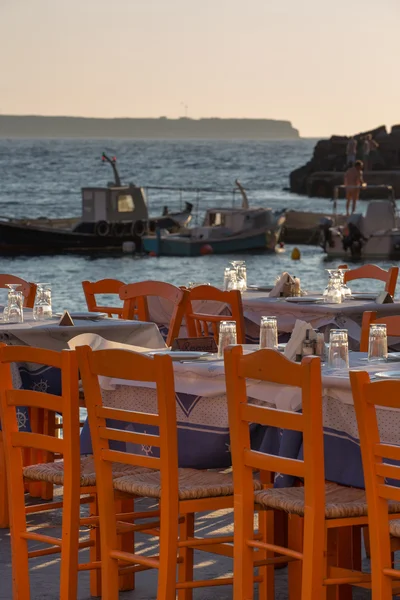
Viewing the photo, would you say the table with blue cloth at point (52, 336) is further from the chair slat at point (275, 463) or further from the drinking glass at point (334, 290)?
the chair slat at point (275, 463)

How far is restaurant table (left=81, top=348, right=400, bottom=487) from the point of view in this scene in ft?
13.3

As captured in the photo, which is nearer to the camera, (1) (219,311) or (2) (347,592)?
(2) (347,592)

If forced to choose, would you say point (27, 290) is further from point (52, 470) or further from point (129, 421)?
point (129, 421)

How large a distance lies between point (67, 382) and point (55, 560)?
3.83ft

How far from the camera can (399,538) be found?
3.67 meters

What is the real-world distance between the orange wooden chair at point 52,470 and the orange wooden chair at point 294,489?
1.43 ft

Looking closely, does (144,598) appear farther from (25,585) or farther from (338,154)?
(338,154)

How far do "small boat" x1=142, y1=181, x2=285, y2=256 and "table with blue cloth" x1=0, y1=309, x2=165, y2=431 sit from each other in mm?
33382

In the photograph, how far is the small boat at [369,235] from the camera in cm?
3222

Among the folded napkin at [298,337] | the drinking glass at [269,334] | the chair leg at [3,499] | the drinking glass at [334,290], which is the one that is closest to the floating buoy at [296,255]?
the drinking glass at [334,290]

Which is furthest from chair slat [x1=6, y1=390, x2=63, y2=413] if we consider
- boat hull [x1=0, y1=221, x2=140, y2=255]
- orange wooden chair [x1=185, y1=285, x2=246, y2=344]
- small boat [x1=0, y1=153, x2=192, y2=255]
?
boat hull [x1=0, y1=221, x2=140, y2=255]

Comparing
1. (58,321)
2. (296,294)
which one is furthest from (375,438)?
(296,294)

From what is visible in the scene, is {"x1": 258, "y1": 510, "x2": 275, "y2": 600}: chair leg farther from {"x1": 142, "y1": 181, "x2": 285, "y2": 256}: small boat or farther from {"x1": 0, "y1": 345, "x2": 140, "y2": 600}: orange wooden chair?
{"x1": 142, "y1": 181, "x2": 285, "y2": 256}: small boat

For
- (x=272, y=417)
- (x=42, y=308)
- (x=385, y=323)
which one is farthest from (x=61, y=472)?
(x=42, y=308)
